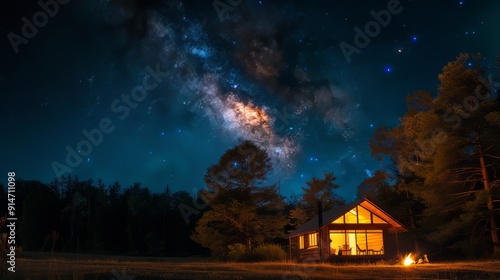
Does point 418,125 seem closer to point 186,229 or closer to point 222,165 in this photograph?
point 222,165

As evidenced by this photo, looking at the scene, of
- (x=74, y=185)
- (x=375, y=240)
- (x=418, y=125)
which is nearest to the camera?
(x=418, y=125)

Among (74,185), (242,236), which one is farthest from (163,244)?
(242,236)

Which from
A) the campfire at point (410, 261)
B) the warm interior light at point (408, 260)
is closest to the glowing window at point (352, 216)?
the campfire at point (410, 261)

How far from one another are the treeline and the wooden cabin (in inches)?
1680

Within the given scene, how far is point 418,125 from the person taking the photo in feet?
124

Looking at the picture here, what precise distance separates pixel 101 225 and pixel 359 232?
2133 inches

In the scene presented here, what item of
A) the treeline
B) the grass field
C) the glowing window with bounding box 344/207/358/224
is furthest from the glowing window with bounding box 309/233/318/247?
the treeline

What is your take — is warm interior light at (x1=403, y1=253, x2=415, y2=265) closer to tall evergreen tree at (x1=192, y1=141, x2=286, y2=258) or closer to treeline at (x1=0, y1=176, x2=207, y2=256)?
tall evergreen tree at (x1=192, y1=141, x2=286, y2=258)

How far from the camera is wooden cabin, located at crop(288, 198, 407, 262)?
38.3 metres

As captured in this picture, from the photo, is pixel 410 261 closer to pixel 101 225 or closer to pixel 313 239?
pixel 313 239

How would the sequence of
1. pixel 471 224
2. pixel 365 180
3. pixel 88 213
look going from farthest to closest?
pixel 88 213
pixel 365 180
pixel 471 224

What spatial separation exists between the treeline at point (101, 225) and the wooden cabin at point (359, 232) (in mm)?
42660

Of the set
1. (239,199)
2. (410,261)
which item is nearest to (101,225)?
(239,199)

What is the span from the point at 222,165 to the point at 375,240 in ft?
52.3
